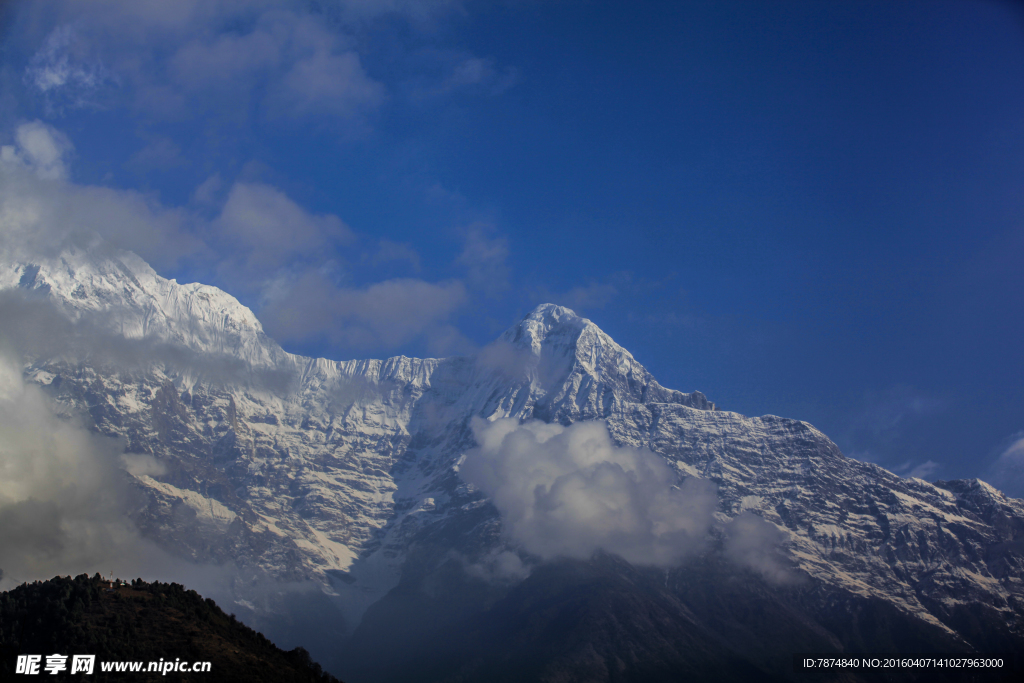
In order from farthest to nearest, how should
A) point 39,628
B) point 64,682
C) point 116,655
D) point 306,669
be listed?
point 306,669, point 39,628, point 116,655, point 64,682

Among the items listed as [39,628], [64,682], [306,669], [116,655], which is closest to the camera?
[64,682]

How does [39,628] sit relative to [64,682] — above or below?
above

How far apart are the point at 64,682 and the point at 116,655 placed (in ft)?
37.9

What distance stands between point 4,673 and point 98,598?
22012 millimetres

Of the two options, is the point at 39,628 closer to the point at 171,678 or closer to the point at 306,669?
the point at 171,678

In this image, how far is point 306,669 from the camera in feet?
587

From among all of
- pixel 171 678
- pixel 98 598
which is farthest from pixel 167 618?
pixel 171 678

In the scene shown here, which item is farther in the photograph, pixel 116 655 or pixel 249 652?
pixel 249 652

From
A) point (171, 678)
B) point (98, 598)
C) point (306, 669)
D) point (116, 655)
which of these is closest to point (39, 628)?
point (98, 598)

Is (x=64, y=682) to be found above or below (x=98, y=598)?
below

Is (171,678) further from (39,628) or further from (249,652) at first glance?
(39,628)

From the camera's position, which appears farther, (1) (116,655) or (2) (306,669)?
(2) (306,669)

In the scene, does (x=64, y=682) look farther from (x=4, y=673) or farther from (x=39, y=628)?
(x=39, y=628)

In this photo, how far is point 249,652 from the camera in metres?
162
